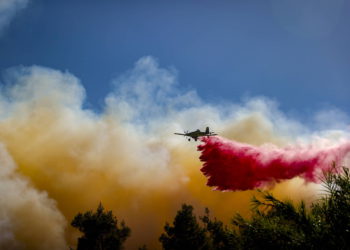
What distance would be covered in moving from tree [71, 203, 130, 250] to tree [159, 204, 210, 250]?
7292mm

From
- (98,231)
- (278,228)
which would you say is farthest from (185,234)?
(278,228)

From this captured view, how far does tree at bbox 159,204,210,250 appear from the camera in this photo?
42750 millimetres

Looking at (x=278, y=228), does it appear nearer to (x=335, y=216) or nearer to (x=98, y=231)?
(x=335, y=216)

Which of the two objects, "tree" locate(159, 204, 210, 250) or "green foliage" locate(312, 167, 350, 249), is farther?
"tree" locate(159, 204, 210, 250)

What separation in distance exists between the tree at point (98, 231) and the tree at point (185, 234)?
729cm

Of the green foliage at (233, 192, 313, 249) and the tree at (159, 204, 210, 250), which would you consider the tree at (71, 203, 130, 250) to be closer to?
the tree at (159, 204, 210, 250)

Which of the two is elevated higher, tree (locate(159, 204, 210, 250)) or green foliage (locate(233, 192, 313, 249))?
tree (locate(159, 204, 210, 250))

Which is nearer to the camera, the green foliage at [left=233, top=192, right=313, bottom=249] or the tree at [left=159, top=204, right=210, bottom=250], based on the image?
the green foliage at [left=233, top=192, right=313, bottom=249]

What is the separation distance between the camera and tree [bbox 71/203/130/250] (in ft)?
133

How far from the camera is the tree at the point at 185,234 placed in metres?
42.8

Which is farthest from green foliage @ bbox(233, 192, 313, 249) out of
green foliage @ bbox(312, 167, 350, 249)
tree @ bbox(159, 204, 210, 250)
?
tree @ bbox(159, 204, 210, 250)

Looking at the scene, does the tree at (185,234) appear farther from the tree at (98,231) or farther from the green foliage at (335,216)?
the green foliage at (335,216)

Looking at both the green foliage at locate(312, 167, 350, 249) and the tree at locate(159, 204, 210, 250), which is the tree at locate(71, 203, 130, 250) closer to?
the tree at locate(159, 204, 210, 250)

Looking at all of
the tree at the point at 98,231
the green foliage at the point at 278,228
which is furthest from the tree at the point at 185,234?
the green foliage at the point at 278,228
